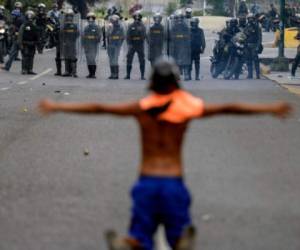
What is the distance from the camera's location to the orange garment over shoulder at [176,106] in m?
6.80

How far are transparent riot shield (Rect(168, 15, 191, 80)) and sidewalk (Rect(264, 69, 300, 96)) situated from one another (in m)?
2.41

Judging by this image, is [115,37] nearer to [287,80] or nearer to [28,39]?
[28,39]

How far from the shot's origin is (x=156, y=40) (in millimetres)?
33875

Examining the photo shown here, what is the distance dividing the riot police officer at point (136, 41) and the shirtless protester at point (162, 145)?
84.6 ft

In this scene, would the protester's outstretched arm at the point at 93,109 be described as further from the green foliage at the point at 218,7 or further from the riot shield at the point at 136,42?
the green foliage at the point at 218,7

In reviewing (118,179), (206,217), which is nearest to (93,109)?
(206,217)

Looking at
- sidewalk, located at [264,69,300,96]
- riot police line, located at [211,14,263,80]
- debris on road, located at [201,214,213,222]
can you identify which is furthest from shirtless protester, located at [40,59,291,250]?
riot police line, located at [211,14,263,80]

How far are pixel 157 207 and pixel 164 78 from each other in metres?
0.77

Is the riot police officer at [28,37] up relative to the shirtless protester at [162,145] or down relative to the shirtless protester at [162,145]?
down

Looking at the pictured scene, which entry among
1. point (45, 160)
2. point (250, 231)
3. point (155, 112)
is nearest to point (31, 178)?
point (45, 160)

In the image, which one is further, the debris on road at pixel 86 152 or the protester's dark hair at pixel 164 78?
the debris on road at pixel 86 152

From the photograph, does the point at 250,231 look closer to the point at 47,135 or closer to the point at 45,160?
the point at 45,160

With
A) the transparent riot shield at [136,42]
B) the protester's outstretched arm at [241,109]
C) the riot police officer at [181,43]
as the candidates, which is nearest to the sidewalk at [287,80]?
the riot police officer at [181,43]

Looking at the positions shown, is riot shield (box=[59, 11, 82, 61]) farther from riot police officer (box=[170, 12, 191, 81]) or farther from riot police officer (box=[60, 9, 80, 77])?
riot police officer (box=[170, 12, 191, 81])
